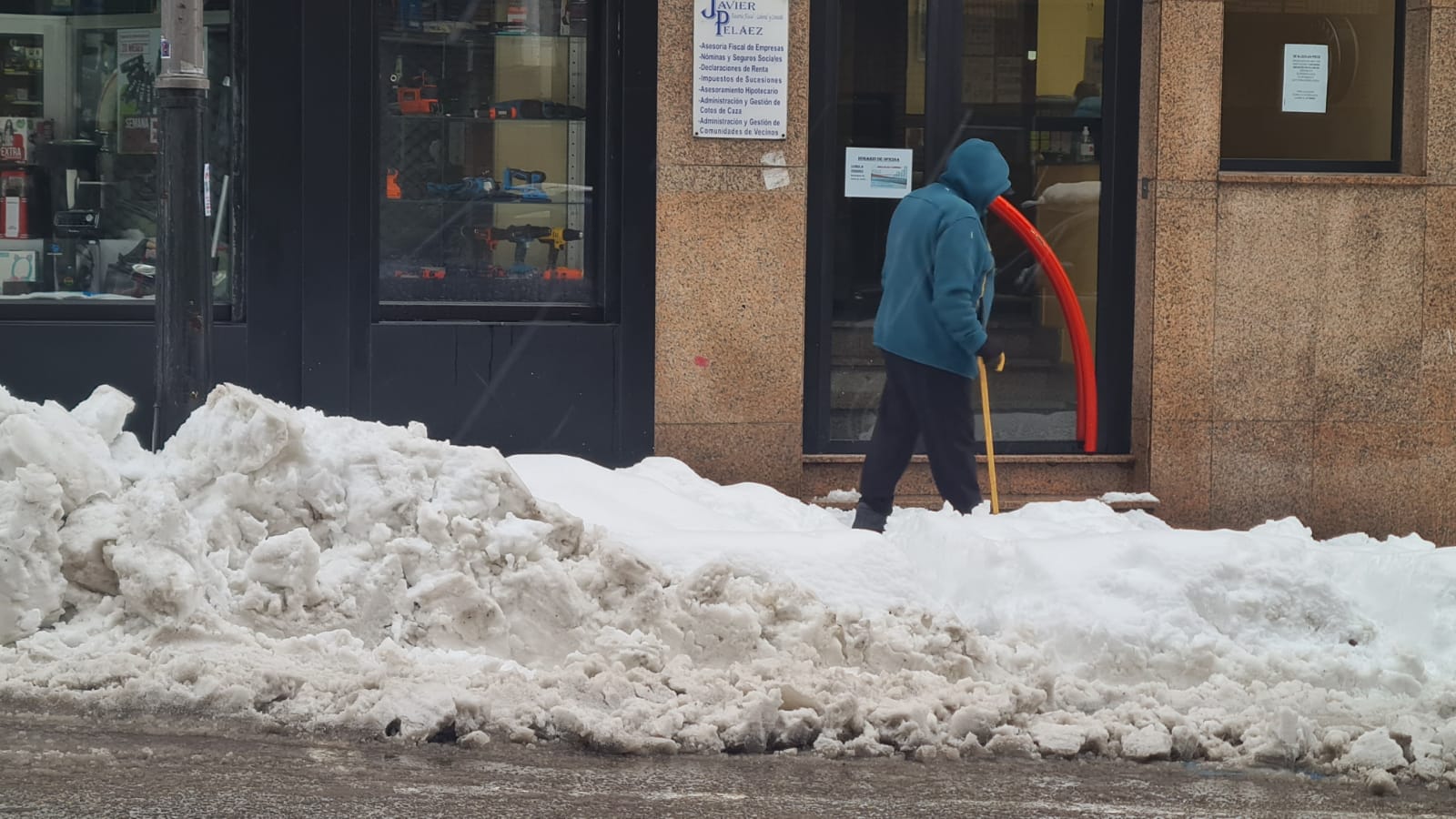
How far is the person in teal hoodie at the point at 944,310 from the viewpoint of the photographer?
8320mm

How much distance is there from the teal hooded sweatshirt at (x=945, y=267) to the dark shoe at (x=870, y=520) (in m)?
0.83

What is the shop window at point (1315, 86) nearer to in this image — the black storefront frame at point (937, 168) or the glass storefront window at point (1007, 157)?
the black storefront frame at point (937, 168)

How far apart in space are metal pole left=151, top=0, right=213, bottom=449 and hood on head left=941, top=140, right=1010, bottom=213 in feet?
11.4

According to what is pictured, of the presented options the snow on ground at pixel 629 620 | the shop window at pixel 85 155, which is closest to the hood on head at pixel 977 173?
the snow on ground at pixel 629 620

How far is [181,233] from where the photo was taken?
7.03 metres

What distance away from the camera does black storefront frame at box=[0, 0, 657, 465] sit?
9.56 m

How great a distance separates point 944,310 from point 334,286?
134 inches

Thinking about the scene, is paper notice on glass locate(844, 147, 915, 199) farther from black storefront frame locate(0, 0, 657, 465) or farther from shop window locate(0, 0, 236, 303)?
shop window locate(0, 0, 236, 303)

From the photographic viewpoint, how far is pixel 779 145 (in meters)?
9.89

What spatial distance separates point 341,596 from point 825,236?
15.3ft

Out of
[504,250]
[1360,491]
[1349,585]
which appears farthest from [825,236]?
[1349,585]

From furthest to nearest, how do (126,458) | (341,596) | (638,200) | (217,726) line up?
(638,200) → (126,458) → (341,596) → (217,726)

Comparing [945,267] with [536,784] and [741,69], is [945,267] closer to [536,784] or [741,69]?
[741,69]

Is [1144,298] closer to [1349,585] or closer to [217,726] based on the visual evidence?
[1349,585]
